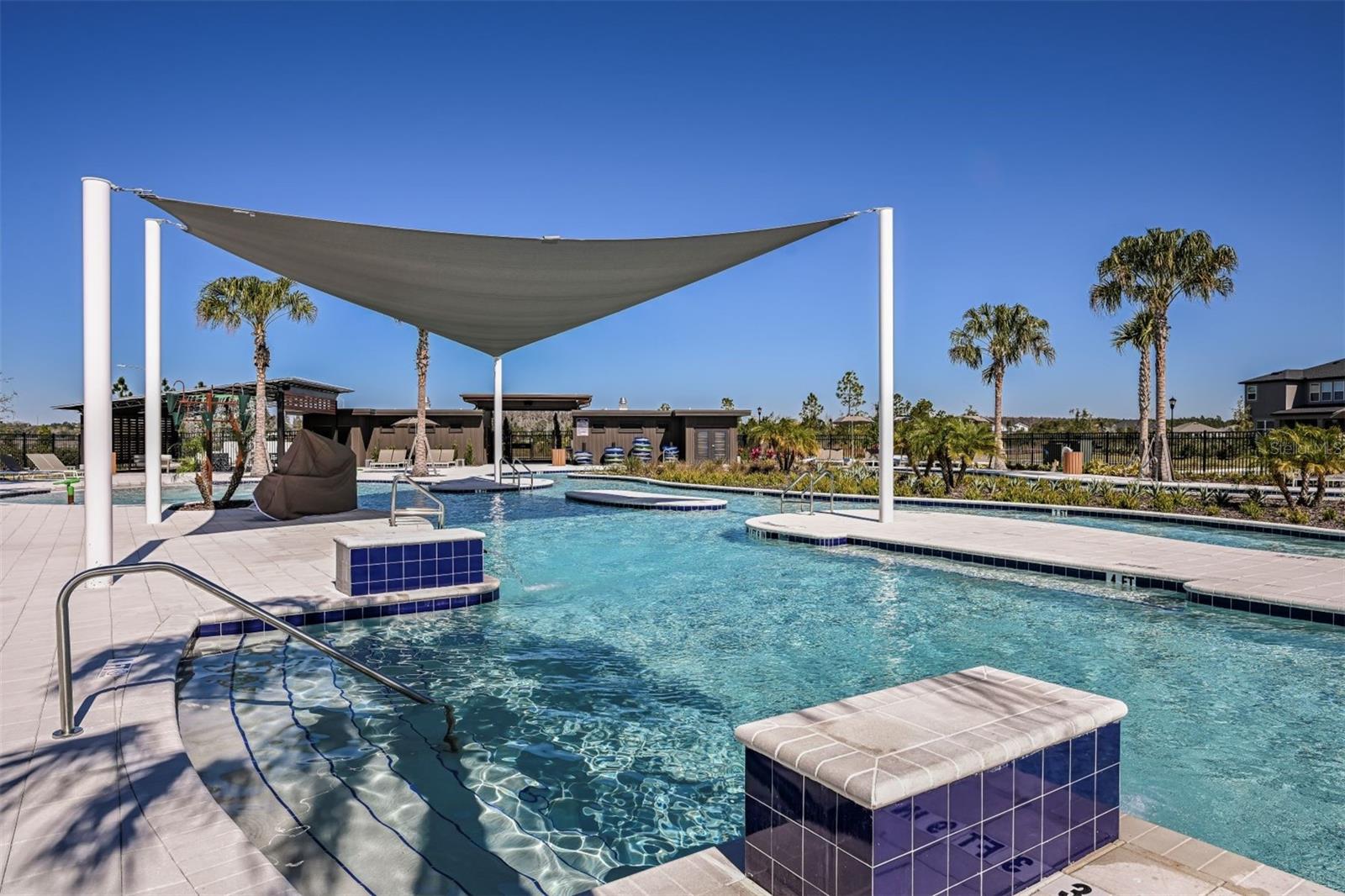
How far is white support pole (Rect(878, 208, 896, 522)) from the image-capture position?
8.20 metres

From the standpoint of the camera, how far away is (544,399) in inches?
1026

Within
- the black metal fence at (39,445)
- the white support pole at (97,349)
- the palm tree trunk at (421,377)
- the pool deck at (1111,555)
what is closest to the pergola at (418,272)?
the white support pole at (97,349)

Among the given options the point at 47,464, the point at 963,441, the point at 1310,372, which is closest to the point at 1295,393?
the point at 1310,372

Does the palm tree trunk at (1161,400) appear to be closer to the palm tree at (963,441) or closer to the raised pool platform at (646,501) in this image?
the palm tree at (963,441)

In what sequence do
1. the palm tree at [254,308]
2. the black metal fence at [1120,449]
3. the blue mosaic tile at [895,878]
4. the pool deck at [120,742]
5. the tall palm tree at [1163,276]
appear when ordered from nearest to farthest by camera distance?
the blue mosaic tile at [895,878] → the pool deck at [120,742] → the tall palm tree at [1163,276] → the palm tree at [254,308] → the black metal fence at [1120,449]

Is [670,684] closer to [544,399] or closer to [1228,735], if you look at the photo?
[1228,735]

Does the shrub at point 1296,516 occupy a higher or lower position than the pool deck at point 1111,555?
higher

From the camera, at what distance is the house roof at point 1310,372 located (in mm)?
29859

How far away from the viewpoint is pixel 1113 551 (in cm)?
737

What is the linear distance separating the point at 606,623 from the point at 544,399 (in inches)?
831

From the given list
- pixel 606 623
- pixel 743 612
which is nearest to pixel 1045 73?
pixel 743 612

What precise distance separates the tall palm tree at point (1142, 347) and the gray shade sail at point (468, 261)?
15.1 meters

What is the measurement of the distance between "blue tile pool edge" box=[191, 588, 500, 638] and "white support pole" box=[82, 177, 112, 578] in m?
1.13

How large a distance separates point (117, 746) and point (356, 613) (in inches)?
102
